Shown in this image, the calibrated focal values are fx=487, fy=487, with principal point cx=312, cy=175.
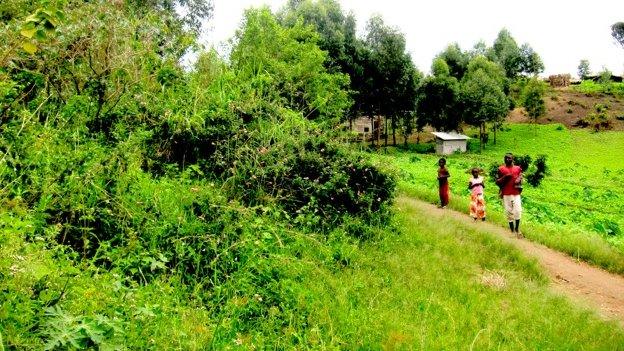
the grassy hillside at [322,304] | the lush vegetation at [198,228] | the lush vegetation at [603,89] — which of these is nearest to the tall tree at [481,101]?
the lush vegetation at [603,89]

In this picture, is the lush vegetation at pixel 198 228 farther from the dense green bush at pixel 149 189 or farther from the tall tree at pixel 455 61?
the tall tree at pixel 455 61

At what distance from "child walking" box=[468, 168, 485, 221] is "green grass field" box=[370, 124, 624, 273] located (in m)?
0.82

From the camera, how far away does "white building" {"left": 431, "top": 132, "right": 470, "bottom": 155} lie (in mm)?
48781

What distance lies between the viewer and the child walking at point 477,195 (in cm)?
1318

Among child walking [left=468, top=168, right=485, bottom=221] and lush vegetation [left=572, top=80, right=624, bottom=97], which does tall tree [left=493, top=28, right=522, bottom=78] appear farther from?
child walking [left=468, top=168, right=485, bottom=221]

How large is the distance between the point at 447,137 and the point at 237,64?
127 feet

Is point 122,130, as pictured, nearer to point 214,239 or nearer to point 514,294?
point 214,239

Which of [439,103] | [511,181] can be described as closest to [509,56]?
[439,103]

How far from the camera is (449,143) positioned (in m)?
49.2

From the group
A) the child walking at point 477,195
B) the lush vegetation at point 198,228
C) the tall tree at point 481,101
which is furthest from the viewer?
the tall tree at point 481,101

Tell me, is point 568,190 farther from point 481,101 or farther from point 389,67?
point 481,101

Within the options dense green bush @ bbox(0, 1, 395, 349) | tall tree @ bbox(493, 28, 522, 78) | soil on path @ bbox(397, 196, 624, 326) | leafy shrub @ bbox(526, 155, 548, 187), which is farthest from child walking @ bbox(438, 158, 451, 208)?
tall tree @ bbox(493, 28, 522, 78)

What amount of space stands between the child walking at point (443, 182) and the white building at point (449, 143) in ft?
113

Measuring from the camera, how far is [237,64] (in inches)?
536
